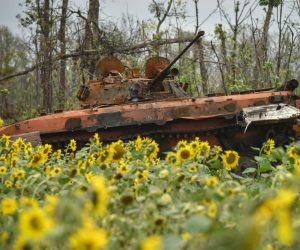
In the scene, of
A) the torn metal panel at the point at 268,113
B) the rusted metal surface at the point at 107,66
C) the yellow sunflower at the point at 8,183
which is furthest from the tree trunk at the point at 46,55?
the yellow sunflower at the point at 8,183

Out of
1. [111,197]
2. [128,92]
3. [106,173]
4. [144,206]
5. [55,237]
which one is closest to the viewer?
[55,237]

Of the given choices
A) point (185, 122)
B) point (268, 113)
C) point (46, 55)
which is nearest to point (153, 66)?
point (185, 122)

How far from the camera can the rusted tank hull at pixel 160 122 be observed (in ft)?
24.9

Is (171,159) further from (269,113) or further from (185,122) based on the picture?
(185,122)

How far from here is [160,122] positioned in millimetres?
7535

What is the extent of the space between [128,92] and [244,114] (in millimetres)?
2294

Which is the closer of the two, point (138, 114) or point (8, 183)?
point (8, 183)

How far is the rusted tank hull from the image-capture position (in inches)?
299

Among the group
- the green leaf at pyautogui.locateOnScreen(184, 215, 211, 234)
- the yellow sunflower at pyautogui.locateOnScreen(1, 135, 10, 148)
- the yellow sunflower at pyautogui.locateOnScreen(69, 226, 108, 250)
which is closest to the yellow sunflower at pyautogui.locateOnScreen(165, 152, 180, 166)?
the green leaf at pyautogui.locateOnScreen(184, 215, 211, 234)

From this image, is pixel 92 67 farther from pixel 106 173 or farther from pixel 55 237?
pixel 55 237

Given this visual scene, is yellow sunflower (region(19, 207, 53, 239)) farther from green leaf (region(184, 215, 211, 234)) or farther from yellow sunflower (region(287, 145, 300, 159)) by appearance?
yellow sunflower (region(287, 145, 300, 159))

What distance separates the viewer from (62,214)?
137cm

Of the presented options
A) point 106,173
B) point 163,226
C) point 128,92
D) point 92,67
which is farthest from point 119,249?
point 92,67

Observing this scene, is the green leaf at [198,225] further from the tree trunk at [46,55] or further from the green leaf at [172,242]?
the tree trunk at [46,55]
